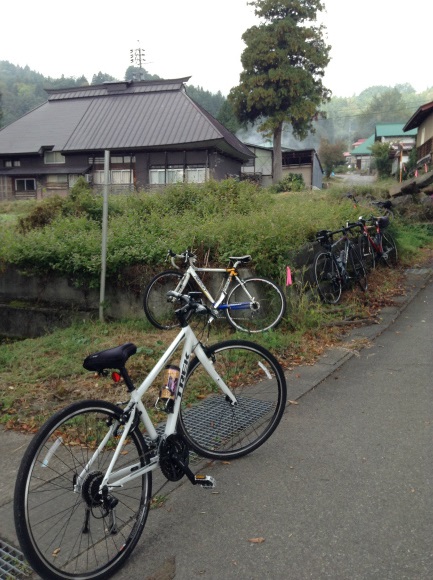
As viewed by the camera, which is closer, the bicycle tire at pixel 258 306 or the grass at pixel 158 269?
the grass at pixel 158 269

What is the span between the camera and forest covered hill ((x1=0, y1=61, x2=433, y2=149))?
209 ft

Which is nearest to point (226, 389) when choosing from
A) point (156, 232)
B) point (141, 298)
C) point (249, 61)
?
point (141, 298)

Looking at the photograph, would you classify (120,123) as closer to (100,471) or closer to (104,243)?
(104,243)

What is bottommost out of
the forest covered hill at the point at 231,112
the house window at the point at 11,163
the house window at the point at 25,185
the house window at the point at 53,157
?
the house window at the point at 25,185

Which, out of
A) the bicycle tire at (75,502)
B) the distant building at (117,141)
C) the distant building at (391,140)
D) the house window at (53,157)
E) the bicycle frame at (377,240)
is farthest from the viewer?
the distant building at (391,140)

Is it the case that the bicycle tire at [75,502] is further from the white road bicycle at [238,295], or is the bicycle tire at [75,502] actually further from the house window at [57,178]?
the house window at [57,178]

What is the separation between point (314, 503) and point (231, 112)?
52.3 metres

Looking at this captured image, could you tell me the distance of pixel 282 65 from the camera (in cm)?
3247

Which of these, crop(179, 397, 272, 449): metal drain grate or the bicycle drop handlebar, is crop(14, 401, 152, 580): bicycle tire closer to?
crop(179, 397, 272, 449): metal drain grate

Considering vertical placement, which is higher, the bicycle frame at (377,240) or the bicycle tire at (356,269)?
the bicycle frame at (377,240)

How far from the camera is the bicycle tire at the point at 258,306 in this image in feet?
19.6

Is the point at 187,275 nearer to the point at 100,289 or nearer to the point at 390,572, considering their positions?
the point at 100,289

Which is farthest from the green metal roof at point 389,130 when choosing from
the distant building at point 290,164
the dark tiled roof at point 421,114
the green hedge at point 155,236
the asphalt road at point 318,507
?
the asphalt road at point 318,507

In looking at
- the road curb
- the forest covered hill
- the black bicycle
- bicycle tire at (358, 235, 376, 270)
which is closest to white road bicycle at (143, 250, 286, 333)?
the road curb
